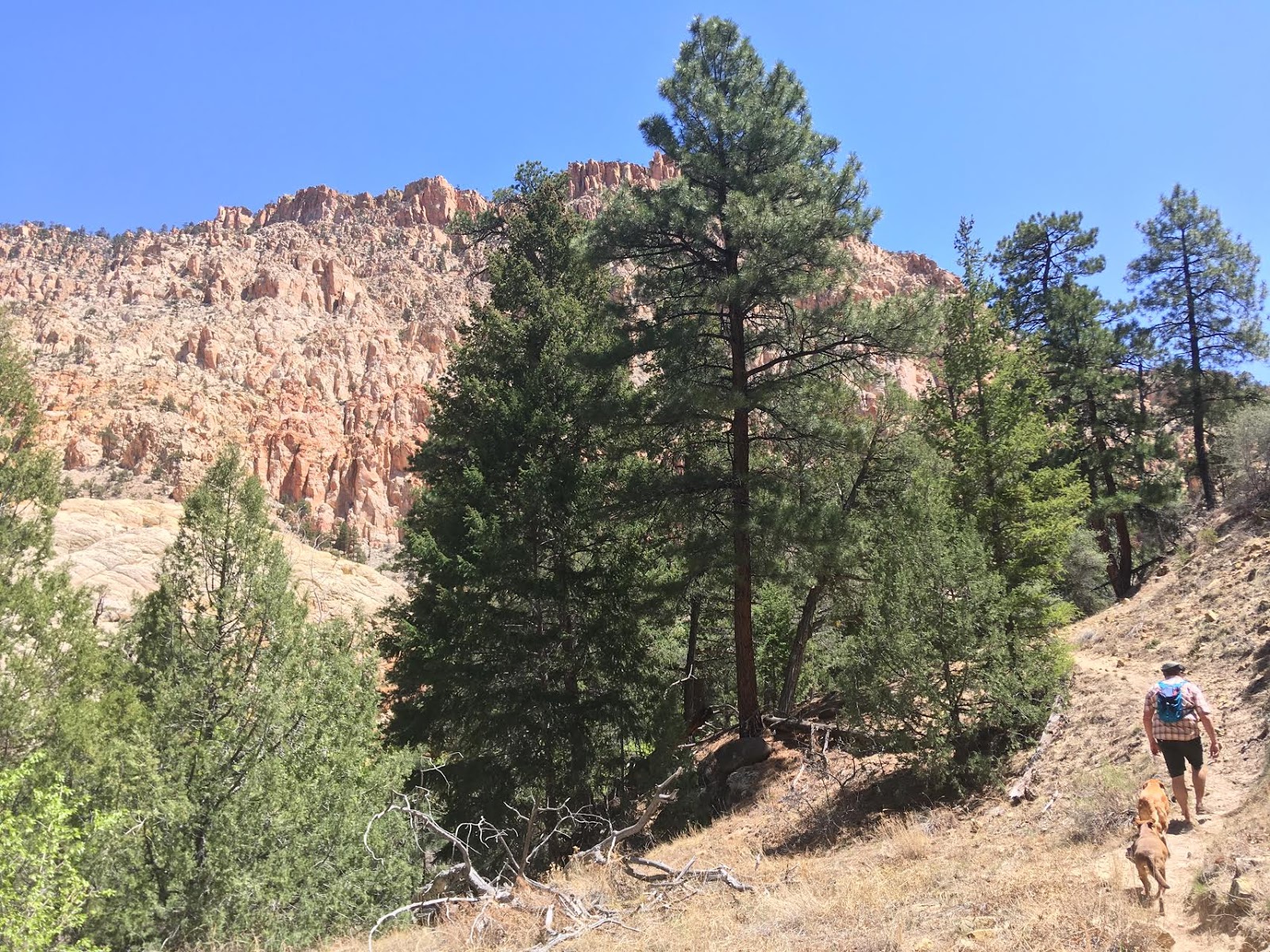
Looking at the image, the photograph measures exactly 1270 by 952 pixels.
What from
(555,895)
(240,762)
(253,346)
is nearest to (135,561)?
(240,762)

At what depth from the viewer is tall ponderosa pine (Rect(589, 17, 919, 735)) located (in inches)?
464

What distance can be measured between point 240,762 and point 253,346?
117877 mm

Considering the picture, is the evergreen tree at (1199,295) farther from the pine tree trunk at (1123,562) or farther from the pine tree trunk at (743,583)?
the pine tree trunk at (743,583)

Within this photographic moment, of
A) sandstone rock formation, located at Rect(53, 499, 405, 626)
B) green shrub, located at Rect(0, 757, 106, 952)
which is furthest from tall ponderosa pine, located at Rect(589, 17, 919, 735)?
sandstone rock formation, located at Rect(53, 499, 405, 626)

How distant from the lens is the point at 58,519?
95.5ft

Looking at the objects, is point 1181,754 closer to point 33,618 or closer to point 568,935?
point 568,935

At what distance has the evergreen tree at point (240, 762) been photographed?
28.1 ft

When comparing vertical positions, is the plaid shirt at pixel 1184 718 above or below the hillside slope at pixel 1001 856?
above

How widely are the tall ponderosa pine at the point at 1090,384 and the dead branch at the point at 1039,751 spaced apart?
13.3 m

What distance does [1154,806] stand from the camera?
609 centimetres

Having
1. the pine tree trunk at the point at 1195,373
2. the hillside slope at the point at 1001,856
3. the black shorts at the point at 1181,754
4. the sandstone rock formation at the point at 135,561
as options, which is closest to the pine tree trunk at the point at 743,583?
the hillside slope at the point at 1001,856

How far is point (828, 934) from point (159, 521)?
38.5 m

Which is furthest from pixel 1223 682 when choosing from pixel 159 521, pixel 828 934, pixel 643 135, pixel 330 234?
pixel 330 234

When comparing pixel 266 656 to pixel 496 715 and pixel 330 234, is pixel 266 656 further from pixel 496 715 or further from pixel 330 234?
pixel 330 234
